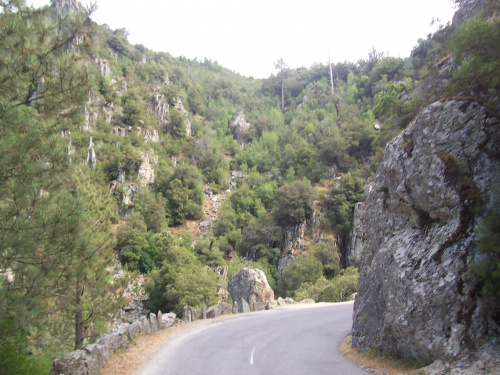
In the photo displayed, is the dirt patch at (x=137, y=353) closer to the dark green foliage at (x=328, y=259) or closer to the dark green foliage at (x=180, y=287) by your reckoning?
the dark green foliage at (x=180, y=287)

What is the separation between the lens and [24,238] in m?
6.34

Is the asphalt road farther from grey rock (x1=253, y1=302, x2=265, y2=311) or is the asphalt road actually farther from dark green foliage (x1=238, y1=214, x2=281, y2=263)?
dark green foliage (x1=238, y1=214, x2=281, y2=263)

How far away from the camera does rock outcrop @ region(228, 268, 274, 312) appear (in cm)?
2339

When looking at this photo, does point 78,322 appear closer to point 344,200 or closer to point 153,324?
point 153,324

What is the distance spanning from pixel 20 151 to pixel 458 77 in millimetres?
11028

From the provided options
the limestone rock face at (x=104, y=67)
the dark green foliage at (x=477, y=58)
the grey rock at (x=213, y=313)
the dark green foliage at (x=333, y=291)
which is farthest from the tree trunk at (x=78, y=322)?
the limestone rock face at (x=104, y=67)

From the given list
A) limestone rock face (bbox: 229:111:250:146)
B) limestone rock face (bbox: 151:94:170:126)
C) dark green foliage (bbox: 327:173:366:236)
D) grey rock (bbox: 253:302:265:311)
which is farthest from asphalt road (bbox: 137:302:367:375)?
limestone rock face (bbox: 229:111:250:146)

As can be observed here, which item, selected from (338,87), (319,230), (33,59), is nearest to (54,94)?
(33,59)

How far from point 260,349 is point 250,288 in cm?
1332

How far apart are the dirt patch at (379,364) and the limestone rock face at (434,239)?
249 millimetres

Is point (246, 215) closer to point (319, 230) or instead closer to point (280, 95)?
point (319, 230)

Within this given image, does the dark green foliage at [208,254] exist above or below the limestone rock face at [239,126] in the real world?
below

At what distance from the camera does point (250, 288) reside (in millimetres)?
23766

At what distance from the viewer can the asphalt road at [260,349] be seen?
8.65 metres
